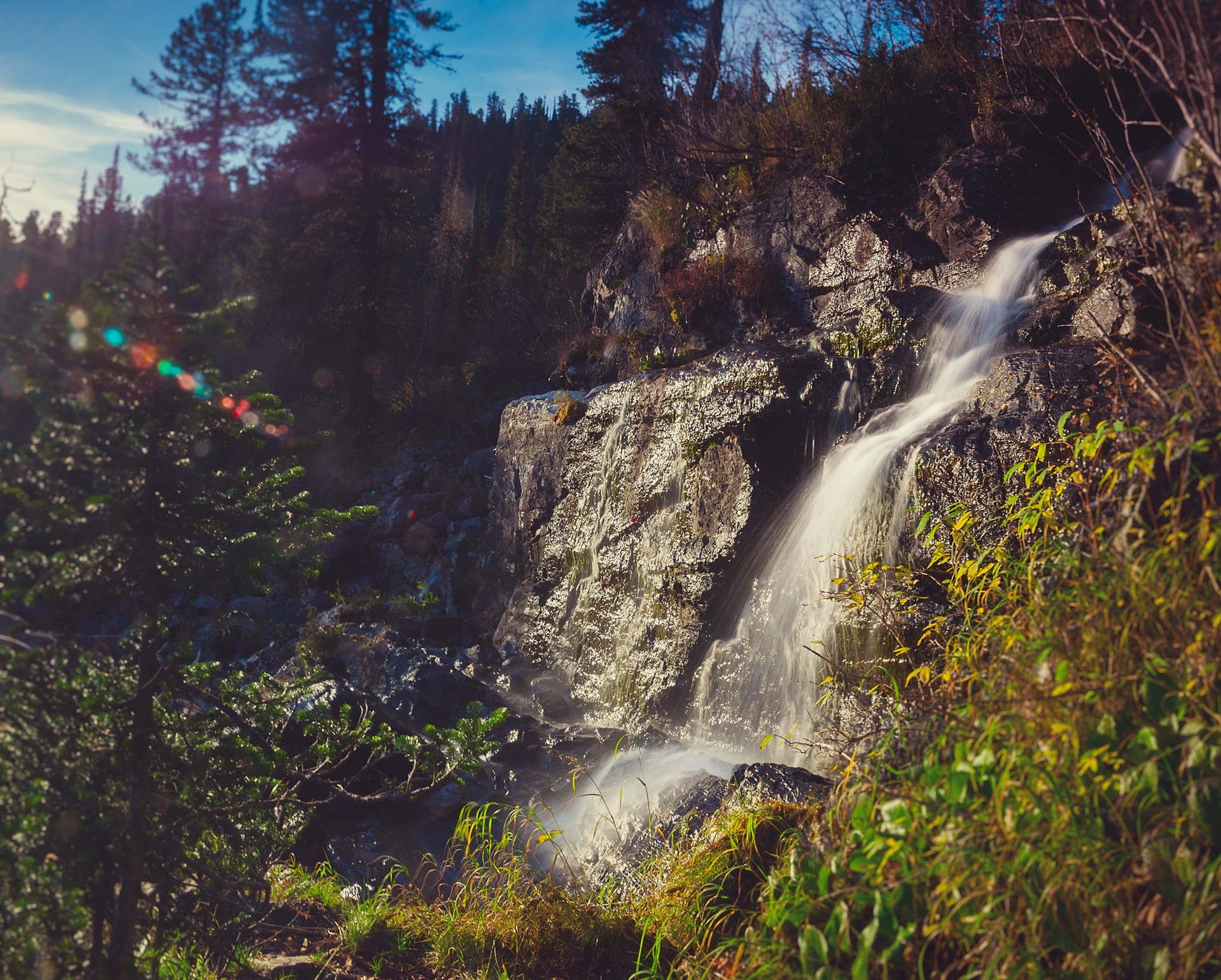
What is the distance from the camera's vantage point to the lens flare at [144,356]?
7.92 ft

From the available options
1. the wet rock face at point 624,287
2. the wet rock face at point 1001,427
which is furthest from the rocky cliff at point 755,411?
the wet rock face at point 624,287

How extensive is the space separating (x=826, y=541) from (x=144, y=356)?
5.13 meters

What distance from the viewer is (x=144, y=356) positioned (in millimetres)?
2420

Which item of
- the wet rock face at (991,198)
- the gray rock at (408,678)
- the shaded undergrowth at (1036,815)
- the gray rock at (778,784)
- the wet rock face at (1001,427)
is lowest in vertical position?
the gray rock at (408,678)

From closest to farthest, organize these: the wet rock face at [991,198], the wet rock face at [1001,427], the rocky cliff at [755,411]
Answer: the wet rock face at [1001,427], the rocky cliff at [755,411], the wet rock face at [991,198]

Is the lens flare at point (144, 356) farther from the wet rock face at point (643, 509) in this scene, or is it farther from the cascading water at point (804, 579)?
the wet rock face at point (643, 509)

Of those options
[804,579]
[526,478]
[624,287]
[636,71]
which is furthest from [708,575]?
[636,71]

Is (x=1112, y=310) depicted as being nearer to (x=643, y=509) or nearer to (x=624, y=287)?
(x=643, y=509)

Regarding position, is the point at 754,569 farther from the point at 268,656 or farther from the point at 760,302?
the point at 268,656

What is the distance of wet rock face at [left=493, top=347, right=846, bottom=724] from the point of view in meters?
7.20

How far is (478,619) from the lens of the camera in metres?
10.5

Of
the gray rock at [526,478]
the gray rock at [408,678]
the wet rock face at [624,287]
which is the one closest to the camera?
the gray rock at [408,678]

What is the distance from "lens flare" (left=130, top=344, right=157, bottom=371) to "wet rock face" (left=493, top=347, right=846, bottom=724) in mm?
5491

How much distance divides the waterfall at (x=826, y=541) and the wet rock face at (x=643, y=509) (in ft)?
1.43
